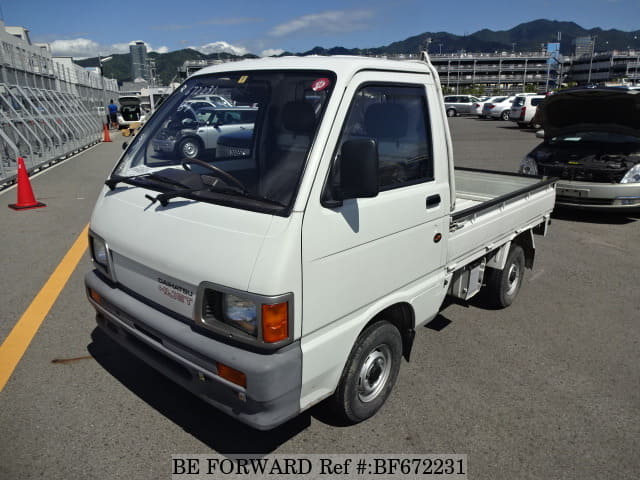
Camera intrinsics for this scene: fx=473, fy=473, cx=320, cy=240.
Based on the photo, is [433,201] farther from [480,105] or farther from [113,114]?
[480,105]

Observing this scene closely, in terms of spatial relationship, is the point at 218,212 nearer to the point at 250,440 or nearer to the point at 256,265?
the point at 256,265

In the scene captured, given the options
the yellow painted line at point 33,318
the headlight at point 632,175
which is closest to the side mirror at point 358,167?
the yellow painted line at point 33,318

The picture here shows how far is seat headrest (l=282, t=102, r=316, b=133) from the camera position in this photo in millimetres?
2541

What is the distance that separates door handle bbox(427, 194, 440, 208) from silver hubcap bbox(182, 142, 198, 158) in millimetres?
1584

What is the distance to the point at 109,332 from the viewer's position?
3.08 meters

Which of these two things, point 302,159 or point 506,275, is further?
point 506,275

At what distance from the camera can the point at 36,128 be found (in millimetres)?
14273

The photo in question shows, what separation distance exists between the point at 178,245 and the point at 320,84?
3.77ft

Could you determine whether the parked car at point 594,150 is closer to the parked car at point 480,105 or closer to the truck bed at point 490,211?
the truck bed at point 490,211

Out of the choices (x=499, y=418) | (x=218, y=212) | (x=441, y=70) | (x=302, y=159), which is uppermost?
(x=441, y=70)

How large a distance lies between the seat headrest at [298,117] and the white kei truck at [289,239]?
0.04ft

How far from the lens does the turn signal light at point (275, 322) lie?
216cm

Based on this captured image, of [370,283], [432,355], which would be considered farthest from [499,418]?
[370,283]

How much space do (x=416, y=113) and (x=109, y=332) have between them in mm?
2449
